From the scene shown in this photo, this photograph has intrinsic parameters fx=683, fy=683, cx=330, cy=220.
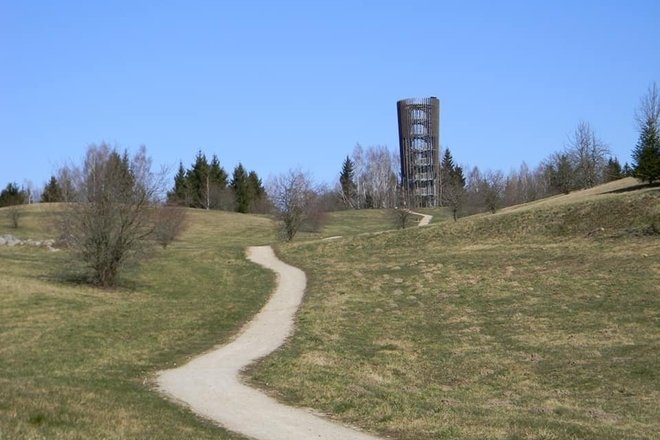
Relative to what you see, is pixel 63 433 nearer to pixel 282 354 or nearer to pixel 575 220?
pixel 282 354

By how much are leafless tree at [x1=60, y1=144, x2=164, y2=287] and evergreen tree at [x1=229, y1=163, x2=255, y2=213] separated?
79859 millimetres

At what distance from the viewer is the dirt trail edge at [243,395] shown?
34.0ft

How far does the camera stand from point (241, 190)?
112375 mm

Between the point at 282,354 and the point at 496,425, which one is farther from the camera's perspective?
the point at 282,354

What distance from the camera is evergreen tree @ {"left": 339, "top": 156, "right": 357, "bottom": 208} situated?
431 feet

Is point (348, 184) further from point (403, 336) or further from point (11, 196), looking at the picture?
point (403, 336)

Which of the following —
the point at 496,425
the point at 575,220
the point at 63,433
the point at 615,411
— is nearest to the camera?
the point at 63,433

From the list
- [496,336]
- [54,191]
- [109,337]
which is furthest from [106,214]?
[54,191]

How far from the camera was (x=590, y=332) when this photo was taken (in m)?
21.1

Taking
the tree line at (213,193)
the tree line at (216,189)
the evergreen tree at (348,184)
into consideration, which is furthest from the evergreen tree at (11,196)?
the evergreen tree at (348,184)

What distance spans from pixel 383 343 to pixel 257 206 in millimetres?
94787

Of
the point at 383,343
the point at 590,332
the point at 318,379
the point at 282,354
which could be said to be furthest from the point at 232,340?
the point at 590,332

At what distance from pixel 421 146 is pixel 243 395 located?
11396cm

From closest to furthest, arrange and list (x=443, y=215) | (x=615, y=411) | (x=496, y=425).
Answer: (x=496, y=425)
(x=615, y=411)
(x=443, y=215)
